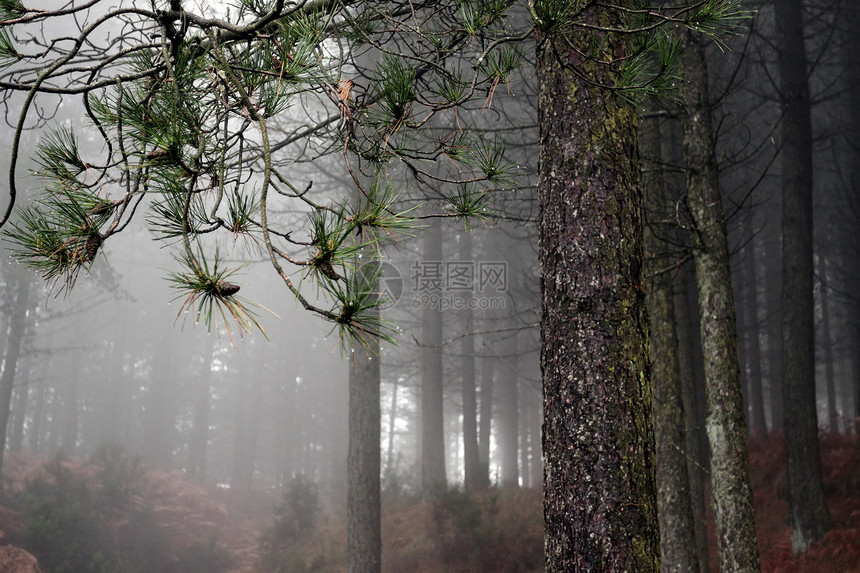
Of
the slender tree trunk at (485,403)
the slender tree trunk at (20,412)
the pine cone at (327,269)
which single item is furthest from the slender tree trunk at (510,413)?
the pine cone at (327,269)

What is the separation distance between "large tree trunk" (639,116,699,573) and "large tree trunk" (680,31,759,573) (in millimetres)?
342

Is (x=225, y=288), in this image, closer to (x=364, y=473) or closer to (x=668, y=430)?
(x=668, y=430)

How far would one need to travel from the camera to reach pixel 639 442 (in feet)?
8.18

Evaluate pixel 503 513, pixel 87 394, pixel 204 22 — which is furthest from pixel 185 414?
pixel 204 22

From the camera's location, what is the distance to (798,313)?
8.82 meters

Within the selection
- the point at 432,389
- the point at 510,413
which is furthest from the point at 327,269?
the point at 510,413

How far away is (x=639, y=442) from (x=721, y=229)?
3591 mm

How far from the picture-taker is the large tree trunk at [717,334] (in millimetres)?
4852

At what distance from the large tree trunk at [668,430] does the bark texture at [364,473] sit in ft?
13.4

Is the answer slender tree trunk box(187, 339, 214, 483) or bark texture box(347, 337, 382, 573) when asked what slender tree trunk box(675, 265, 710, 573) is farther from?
slender tree trunk box(187, 339, 214, 483)

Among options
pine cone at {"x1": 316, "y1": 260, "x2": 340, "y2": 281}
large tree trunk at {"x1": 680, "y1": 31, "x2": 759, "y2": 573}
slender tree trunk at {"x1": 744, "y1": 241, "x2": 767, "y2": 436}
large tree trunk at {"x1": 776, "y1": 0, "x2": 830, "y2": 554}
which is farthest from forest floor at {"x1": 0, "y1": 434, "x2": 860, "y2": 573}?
pine cone at {"x1": 316, "y1": 260, "x2": 340, "y2": 281}

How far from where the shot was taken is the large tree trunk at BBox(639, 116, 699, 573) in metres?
5.44

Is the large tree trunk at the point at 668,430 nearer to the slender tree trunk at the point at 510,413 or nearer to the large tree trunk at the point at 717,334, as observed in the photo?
the large tree trunk at the point at 717,334

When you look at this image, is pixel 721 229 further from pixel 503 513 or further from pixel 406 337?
pixel 406 337
